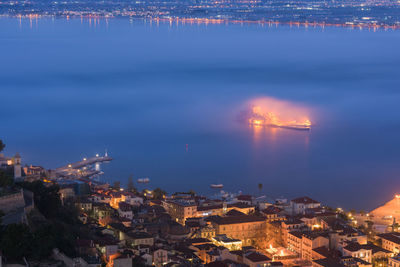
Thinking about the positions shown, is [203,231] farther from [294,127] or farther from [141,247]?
[294,127]

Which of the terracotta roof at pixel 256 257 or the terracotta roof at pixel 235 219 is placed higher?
the terracotta roof at pixel 256 257

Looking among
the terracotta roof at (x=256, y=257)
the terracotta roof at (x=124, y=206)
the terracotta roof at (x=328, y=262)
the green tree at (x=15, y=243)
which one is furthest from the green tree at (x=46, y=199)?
the terracotta roof at (x=328, y=262)

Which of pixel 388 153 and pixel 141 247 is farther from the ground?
pixel 141 247

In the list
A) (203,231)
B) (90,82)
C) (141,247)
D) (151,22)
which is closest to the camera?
(141,247)

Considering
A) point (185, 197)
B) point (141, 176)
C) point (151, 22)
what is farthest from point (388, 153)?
point (151, 22)

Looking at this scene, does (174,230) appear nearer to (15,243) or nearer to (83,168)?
(15,243)

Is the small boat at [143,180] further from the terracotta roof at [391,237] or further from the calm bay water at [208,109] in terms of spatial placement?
the terracotta roof at [391,237]
